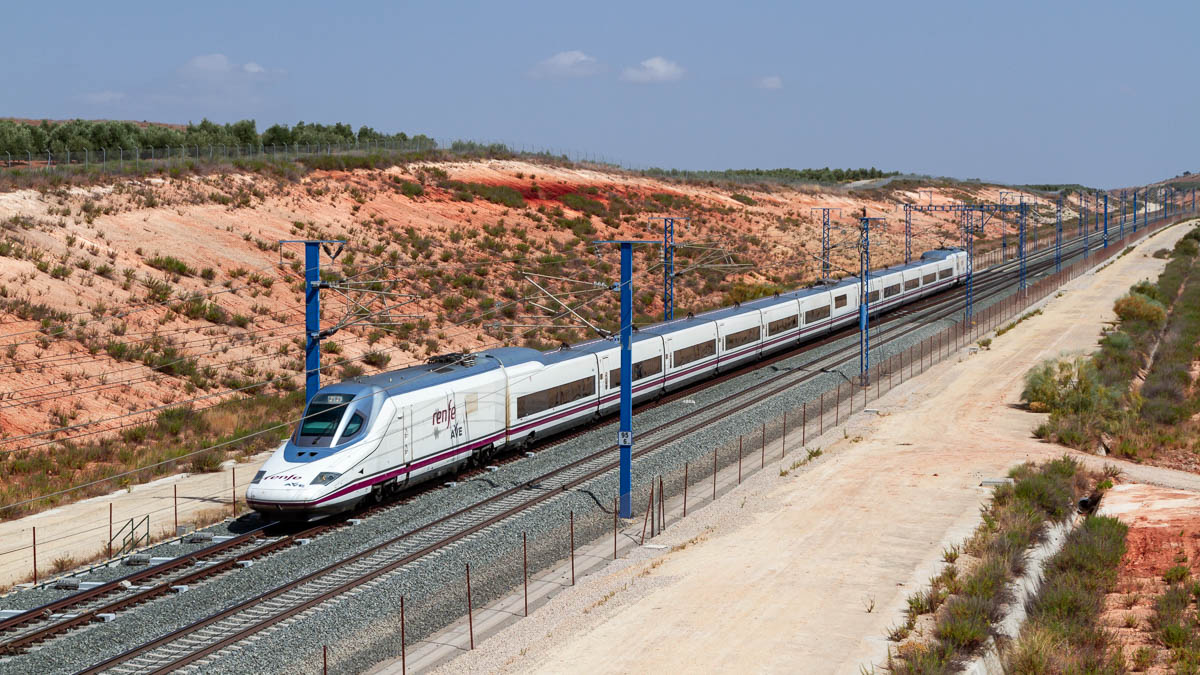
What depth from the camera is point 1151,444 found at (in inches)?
1385

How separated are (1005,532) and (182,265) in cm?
4300

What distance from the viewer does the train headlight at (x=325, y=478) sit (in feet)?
79.3

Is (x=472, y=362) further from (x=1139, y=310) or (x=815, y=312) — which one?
(x=1139, y=310)

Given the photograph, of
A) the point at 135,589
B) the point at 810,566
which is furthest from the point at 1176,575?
the point at 135,589

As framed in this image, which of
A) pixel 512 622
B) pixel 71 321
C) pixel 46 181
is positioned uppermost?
pixel 46 181

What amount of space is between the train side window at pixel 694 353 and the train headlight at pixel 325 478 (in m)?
Result: 19.1

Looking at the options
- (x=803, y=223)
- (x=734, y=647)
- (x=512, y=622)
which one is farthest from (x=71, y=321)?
(x=803, y=223)

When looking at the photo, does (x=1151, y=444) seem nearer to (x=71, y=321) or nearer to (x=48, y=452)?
(x=48, y=452)

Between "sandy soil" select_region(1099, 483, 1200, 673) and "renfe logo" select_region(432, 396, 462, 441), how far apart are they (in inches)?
632

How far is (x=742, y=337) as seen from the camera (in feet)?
154

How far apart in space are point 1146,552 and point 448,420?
1695cm

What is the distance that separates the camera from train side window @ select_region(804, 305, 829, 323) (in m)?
54.0

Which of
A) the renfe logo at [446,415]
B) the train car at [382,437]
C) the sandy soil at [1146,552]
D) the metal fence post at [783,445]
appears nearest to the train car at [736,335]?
the metal fence post at [783,445]

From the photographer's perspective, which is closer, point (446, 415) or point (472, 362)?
point (446, 415)
